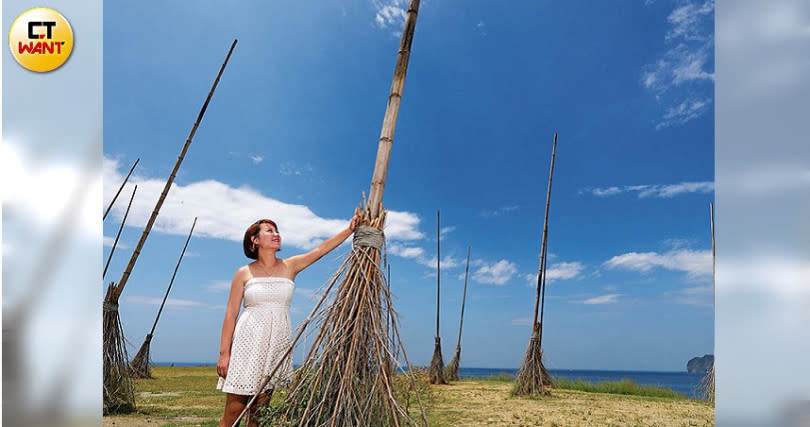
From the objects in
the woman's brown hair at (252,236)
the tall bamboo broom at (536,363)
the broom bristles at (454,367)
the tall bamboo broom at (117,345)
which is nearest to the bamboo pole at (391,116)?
the woman's brown hair at (252,236)

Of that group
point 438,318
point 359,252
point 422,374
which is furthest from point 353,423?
point 438,318

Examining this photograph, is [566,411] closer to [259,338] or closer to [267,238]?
[259,338]

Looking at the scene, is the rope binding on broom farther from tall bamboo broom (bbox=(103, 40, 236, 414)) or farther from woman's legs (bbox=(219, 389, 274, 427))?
tall bamboo broom (bbox=(103, 40, 236, 414))

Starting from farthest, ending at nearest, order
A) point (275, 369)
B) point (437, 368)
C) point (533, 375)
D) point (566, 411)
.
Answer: point (437, 368)
point (533, 375)
point (566, 411)
point (275, 369)

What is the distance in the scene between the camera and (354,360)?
275 centimetres

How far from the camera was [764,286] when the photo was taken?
1.81 meters

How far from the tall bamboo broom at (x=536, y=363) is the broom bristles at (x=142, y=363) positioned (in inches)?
213

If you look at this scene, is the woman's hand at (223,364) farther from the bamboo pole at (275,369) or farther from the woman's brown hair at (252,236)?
the woman's brown hair at (252,236)

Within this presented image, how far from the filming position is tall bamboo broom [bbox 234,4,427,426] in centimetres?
272

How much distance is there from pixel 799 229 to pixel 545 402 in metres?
5.30

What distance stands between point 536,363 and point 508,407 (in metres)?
1.78

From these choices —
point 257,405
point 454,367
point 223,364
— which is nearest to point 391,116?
point 223,364

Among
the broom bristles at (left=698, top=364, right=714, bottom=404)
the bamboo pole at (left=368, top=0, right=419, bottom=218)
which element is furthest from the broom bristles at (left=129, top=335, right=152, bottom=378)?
the broom bristles at (left=698, top=364, right=714, bottom=404)

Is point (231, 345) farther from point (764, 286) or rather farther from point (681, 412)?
point (681, 412)
